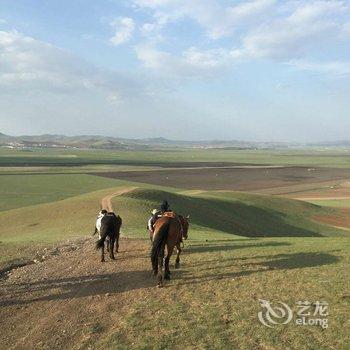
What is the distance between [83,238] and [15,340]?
40.9 feet

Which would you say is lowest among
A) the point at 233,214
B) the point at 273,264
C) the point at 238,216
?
the point at 238,216

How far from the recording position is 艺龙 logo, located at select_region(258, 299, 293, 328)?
32.8 feet

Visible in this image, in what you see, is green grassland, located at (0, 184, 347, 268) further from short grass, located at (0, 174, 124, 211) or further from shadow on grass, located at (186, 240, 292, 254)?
short grass, located at (0, 174, 124, 211)

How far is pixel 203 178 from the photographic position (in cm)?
10175

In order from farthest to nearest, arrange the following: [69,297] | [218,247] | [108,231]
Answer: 1. [218,247]
2. [108,231]
3. [69,297]

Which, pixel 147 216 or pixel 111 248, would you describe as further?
pixel 147 216

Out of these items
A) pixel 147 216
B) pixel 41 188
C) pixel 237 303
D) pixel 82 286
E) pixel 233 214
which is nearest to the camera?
pixel 237 303

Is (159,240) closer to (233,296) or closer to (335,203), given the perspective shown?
(233,296)

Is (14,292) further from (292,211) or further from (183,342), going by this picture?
(292,211)

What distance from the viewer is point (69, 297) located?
1265cm

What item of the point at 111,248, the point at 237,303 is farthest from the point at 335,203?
the point at 237,303

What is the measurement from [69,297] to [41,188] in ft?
196

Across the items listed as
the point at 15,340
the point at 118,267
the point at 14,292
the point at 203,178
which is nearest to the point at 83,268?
the point at 118,267

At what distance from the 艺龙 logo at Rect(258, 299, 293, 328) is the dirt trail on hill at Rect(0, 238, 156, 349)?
357 centimetres
